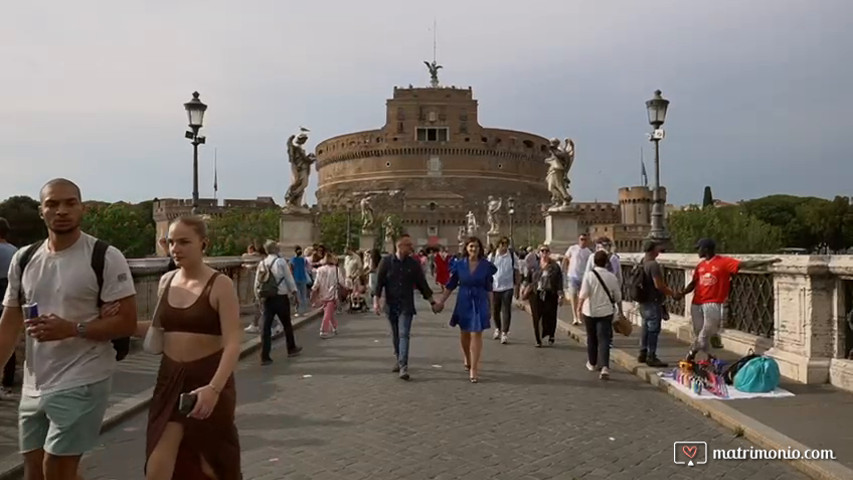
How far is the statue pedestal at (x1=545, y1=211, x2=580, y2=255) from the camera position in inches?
866

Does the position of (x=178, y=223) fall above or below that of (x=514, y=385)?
above

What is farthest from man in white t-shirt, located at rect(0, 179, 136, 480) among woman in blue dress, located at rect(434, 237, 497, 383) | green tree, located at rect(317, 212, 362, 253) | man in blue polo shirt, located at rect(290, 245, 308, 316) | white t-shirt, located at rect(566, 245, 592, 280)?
green tree, located at rect(317, 212, 362, 253)

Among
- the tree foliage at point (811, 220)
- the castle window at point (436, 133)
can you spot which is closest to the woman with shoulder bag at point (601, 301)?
the tree foliage at point (811, 220)

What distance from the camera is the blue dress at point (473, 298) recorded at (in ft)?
28.1

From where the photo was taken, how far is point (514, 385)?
8211 millimetres

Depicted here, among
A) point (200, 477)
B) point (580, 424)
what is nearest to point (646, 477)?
point (580, 424)

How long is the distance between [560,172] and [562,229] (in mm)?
1718

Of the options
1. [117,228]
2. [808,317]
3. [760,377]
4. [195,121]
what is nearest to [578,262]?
[808,317]

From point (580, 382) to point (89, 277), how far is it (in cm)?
605

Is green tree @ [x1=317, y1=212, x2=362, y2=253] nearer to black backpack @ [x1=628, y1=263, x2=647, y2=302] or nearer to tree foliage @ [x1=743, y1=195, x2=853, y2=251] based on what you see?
tree foliage @ [x1=743, y1=195, x2=853, y2=251]

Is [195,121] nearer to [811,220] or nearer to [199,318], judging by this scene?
[199,318]

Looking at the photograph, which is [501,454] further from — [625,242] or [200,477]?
[625,242]

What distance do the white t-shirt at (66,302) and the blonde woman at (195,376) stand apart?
0.29 m

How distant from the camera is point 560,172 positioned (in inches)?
854
